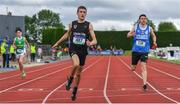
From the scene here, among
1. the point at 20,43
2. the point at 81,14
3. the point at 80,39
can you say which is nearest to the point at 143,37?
the point at 80,39

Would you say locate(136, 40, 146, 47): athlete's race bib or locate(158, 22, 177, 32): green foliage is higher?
locate(158, 22, 177, 32): green foliage

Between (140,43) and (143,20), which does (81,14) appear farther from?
(140,43)

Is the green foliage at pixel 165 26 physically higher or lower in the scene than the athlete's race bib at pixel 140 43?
higher

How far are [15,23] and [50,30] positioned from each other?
Answer: 30.5m

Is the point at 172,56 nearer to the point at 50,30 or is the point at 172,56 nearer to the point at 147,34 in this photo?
the point at 147,34

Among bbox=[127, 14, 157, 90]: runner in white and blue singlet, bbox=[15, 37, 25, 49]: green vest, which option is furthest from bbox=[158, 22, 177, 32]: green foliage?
bbox=[127, 14, 157, 90]: runner in white and blue singlet

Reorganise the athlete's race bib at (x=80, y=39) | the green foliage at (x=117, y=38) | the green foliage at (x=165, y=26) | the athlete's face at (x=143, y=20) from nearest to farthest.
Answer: the athlete's race bib at (x=80, y=39)
the athlete's face at (x=143, y=20)
the green foliage at (x=117, y=38)
the green foliage at (x=165, y=26)

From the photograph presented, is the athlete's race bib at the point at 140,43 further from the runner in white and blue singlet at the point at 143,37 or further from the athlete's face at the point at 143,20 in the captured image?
the athlete's face at the point at 143,20

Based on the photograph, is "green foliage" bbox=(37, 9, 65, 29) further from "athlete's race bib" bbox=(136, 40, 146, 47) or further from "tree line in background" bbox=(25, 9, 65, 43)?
"athlete's race bib" bbox=(136, 40, 146, 47)

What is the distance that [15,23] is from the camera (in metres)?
76.9

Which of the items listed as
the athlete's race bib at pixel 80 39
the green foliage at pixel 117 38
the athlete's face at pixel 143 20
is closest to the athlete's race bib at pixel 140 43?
the athlete's face at pixel 143 20

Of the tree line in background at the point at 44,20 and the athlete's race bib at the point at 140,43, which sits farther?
the tree line in background at the point at 44,20

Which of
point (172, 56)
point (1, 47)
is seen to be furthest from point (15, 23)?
point (1, 47)

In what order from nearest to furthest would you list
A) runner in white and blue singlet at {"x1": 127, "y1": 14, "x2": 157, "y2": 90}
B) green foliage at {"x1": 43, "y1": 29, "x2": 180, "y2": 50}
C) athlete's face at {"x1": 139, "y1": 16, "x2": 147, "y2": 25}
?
athlete's face at {"x1": 139, "y1": 16, "x2": 147, "y2": 25}
runner in white and blue singlet at {"x1": 127, "y1": 14, "x2": 157, "y2": 90}
green foliage at {"x1": 43, "y1": 29, "x2": 180, "y2": 50}
